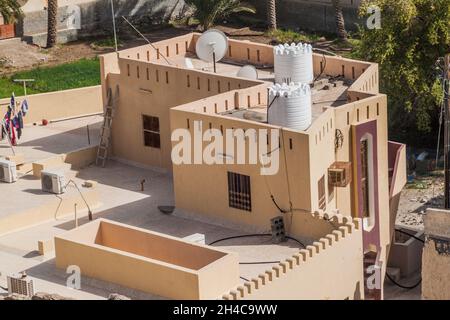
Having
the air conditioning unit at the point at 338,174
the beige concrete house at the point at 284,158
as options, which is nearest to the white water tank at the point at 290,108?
the beige concrete house at the point at 284,158

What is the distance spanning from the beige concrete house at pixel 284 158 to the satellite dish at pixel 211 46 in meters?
0.46

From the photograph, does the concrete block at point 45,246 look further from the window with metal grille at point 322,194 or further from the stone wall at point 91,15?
the stone wall at point 91,15

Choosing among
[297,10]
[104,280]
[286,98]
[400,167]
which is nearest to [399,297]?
[400,167]

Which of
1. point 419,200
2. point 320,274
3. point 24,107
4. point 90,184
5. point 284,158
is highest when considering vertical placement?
point 284,158

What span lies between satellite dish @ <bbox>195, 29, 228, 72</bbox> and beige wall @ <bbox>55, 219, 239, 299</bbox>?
31.5 ft

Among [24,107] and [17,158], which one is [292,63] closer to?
Answer: [17,158]

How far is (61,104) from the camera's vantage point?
51281mm

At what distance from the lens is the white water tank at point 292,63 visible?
43.9 metres

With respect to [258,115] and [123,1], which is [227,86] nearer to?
[258,115]

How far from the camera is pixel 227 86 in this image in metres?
43.6

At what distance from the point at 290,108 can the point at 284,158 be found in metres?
1.50

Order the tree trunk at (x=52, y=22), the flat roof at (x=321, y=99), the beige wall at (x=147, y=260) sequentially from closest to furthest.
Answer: the beige wall at (x=147, y=260) < the flat roof at (x=321, y=99) < the tree trunk at (x=52, y=22)

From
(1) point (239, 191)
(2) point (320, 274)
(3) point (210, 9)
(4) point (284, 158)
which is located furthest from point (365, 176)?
(3) point (210, 9)

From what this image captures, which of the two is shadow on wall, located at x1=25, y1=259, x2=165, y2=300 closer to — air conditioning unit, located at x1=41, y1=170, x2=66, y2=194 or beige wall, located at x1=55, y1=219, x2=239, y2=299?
beige wall, located at x1=55, y1=219, x2=239, y2=299
